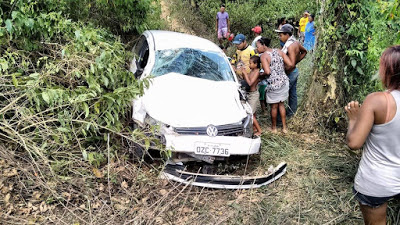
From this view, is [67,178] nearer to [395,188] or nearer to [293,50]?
[395,188]

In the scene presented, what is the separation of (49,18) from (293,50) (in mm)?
3878

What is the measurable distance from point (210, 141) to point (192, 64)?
5.94 ft

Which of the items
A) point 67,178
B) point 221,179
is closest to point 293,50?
point 221,179

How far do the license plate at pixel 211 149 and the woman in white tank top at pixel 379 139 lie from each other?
1710mm

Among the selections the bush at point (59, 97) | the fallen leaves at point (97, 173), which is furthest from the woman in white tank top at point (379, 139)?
the fallen leaves at point (97, 173)

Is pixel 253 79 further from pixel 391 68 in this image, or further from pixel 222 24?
pixel 222 24

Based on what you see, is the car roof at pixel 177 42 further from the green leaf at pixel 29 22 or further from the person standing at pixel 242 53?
the green leaf at pixel 29 22

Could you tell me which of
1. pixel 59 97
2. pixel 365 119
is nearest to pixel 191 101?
pixel 59 97

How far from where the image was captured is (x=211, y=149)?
12.9ft

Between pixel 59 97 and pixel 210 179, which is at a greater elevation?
pixel 59 97

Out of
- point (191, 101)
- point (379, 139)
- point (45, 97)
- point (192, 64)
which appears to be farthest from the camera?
point (192, 64)

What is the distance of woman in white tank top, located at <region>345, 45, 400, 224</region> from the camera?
221 cm

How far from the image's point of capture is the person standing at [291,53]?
5750mm

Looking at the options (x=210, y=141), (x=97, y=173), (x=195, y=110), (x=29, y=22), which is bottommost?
(x=97, y=173)
